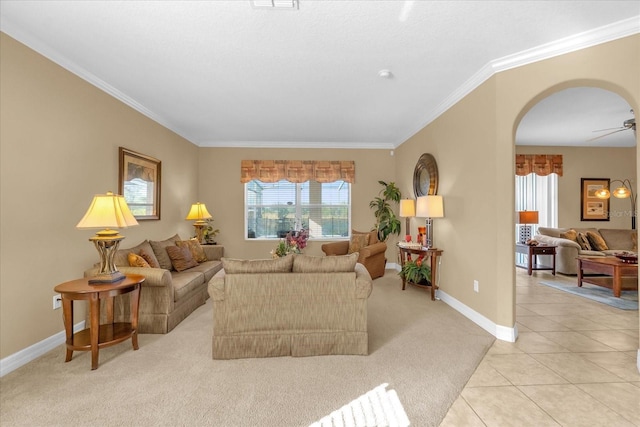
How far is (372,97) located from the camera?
400 centimetres

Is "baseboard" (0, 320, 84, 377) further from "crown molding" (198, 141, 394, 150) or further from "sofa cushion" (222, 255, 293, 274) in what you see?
"crown molding" (198, 141, 394, 150)

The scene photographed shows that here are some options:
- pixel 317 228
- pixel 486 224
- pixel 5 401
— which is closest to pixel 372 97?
pixel 486 224

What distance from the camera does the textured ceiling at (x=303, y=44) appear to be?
2254 mm

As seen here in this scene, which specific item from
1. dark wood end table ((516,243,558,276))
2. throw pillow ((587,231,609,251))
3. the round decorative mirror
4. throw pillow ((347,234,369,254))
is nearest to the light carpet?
dark wood end table ((516,243,558,276))

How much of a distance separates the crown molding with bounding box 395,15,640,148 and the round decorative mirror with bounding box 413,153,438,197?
1.20m

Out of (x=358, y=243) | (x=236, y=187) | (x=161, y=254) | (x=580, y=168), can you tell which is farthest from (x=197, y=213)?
(x=580, y=168)

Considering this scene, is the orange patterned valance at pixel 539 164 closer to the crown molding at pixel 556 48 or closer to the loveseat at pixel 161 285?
the crown molding at pixel 556 48

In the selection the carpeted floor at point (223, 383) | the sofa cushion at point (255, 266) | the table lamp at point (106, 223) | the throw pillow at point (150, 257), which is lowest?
the carpeted floor at point (223, 383)

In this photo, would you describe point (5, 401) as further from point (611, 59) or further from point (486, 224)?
point (611, 59)

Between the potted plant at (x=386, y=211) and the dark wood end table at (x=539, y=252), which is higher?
the potted plant at (x=386, y=211)

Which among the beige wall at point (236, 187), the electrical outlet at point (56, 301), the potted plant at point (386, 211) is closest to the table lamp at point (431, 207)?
the potted plant at point (386, 211)

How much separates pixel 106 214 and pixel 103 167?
127cm

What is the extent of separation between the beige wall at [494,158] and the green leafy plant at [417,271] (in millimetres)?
410

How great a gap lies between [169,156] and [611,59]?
18.6 feet
